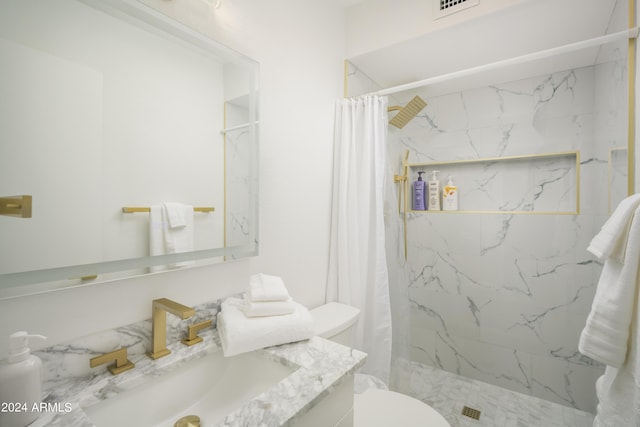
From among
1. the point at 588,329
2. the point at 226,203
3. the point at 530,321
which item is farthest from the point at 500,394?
the point at 226,203

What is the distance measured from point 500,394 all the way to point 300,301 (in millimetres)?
1666

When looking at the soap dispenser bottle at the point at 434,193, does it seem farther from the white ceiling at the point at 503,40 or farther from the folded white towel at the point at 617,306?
the folded white towel at the point at 617,306

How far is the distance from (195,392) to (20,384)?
1.48 feet

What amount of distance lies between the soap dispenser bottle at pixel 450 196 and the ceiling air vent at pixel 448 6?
46.4 inches

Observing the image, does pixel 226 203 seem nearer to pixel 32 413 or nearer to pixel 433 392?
pixel 32 413

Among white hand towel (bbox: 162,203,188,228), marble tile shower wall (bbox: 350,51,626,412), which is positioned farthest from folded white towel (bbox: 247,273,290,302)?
marble tile shower wall (bbox: 350,51,626,412)

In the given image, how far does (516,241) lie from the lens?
2.06 metres

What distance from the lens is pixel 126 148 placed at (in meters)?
0.88

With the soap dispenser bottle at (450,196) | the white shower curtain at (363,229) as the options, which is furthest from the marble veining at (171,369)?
the soap dispenser bottle at (450,196)

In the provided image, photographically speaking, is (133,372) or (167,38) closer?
(133,372)

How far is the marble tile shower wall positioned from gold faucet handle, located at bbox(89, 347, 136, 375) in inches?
75.8

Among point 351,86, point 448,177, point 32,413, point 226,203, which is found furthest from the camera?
point 448,177

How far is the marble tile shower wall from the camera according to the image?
6.16 feet

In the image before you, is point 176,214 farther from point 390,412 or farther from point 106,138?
point 390,412
